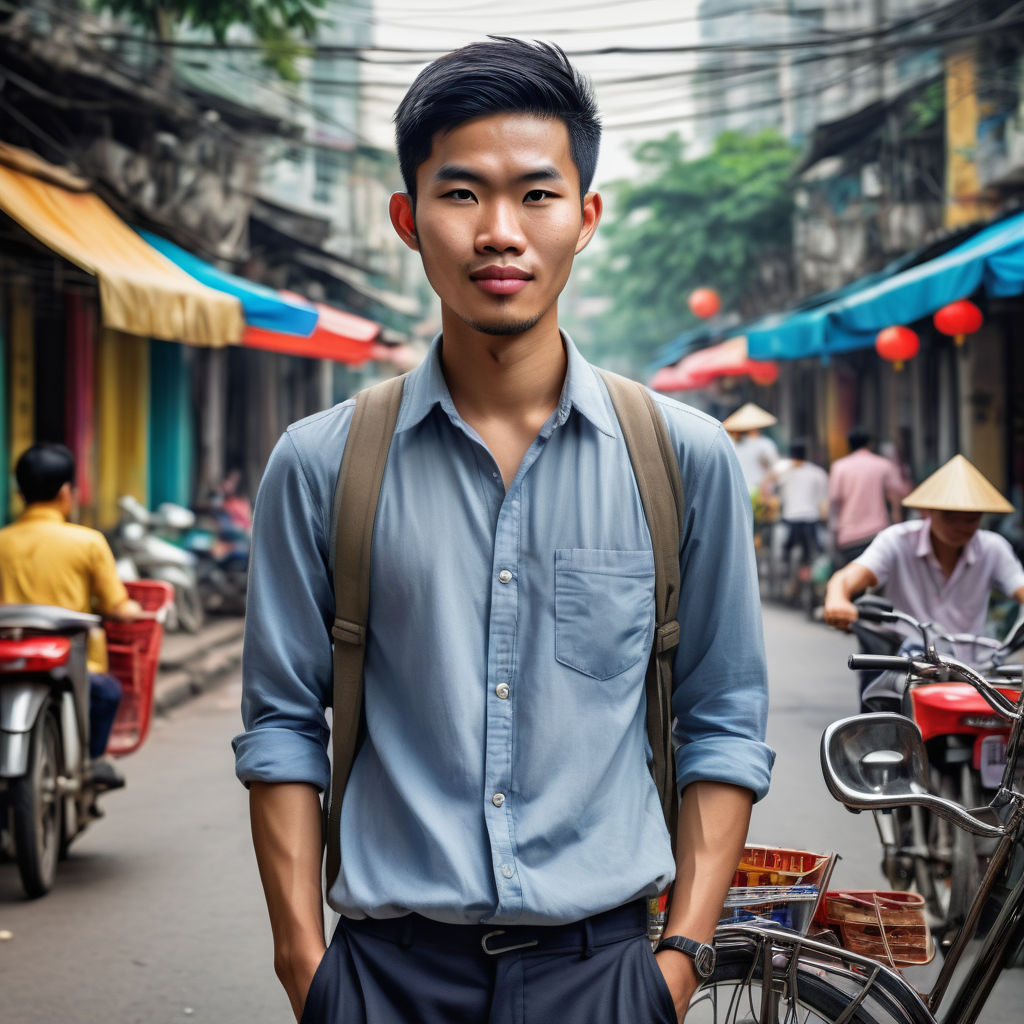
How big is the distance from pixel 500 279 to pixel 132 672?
475 cm

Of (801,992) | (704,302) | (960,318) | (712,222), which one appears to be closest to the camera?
(801,992)

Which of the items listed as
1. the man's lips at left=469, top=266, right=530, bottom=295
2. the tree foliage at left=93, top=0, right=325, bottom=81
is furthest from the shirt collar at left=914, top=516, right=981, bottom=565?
the tree foliage at left=93, top=0, right=325, bottom=81

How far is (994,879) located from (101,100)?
11985 millimetres

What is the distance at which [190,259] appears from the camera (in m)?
13.6

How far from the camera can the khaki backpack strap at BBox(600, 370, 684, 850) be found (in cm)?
182

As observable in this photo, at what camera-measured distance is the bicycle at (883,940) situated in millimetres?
2268

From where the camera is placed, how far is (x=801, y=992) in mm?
2424

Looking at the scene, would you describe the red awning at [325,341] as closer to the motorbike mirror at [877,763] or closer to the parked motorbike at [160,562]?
the parked motorbike at [160,562]

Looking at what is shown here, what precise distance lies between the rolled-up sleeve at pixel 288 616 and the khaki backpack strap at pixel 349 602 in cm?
3

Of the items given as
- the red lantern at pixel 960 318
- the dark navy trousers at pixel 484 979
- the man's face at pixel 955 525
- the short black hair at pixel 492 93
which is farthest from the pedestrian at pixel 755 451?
the dark navy trousers at pixel 484 979

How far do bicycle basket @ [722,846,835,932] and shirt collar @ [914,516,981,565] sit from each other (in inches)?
117

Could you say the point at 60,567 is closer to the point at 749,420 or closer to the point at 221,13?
the point at 221,13

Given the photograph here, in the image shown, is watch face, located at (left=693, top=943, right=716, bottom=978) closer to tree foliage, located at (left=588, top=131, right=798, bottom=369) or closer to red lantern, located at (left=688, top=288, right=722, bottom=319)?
red lantern, located at (left=688, top=288, right=722, bottom=319)

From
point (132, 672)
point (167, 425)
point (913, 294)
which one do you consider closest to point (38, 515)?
point (132, 672)
